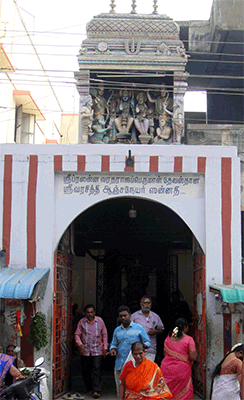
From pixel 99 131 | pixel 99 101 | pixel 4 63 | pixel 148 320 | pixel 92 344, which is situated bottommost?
pixel 92 344

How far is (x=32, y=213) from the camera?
30.3 feet

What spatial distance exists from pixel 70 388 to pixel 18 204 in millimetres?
3513

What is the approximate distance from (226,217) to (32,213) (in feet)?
11.2

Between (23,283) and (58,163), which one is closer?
(23,283)

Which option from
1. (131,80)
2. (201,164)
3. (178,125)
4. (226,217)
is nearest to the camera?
(226,217)

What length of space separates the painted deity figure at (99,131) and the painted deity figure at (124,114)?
0.26 metres

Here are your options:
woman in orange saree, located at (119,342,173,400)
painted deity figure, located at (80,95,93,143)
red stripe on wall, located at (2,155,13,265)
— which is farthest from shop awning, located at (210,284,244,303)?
painted deity figure, located at (80,95,93,143)

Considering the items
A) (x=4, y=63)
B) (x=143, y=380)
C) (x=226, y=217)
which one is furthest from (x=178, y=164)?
(x=4, y=63)

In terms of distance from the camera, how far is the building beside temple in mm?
8969

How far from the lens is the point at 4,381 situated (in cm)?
619

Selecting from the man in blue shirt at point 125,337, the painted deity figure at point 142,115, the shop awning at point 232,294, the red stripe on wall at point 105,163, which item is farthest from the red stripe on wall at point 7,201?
the shop awning at point 232,294

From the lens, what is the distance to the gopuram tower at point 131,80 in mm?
10844

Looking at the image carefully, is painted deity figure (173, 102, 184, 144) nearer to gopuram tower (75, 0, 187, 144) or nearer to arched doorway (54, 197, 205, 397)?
gopuram tower (75, 0, 187, 144)

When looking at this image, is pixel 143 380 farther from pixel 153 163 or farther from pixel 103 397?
pixel 153 163
